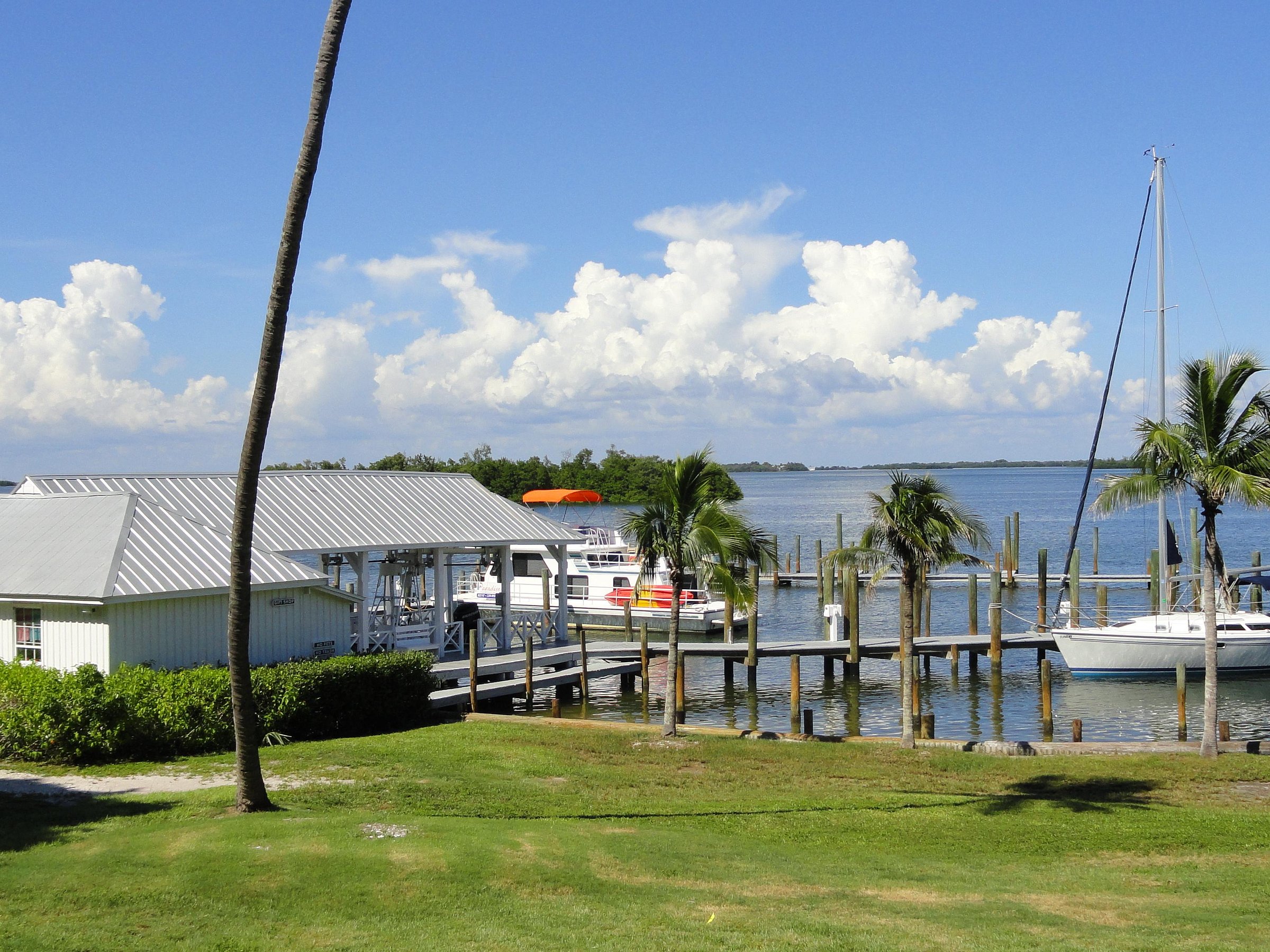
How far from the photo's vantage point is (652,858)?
1217cm

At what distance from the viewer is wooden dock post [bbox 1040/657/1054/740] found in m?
26.5

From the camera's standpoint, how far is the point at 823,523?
123375 millimetres

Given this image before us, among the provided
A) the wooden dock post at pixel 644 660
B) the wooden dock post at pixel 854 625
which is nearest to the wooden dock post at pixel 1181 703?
the wooden dock post at pixel 854 625

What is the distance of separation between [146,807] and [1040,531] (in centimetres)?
9789

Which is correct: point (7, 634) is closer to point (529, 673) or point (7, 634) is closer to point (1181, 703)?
point (529, 673)

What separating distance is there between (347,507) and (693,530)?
34.6 ft

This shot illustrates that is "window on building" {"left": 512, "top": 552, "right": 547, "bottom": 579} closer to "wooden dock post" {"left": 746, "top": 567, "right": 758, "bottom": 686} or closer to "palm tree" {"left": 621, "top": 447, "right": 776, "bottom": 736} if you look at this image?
"wooden dock post" {"left": 746, "top": 567, "right": 758, "bottom": 686}

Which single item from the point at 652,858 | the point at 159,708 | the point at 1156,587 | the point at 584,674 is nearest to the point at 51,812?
the point at 159,708

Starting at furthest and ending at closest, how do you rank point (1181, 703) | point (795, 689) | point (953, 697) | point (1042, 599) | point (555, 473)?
point (555, 473) < point (1042, 599) < point (953, 697) < point (795, 689) < point (1181, 703)

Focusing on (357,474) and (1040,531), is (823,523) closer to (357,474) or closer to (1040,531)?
(1040,531)

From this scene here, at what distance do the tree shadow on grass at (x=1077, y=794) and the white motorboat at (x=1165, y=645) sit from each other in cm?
1808

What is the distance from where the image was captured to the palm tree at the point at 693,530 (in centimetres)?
2112

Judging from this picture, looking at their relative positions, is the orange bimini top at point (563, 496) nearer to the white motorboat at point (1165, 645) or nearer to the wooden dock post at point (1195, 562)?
the white motorboat at point (1165, 645)

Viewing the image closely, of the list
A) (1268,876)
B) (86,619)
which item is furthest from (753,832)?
(86,619)
